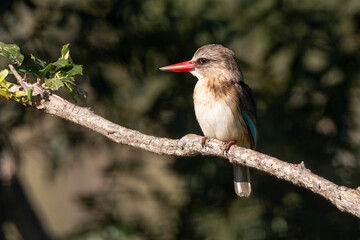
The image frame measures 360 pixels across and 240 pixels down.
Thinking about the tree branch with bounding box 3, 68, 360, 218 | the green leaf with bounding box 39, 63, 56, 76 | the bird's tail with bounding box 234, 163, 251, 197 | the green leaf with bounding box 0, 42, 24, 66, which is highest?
the bird's tail with bounding box 234, 163, 251, 197

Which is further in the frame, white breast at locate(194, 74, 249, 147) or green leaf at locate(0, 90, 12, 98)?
white breast at locate(194, 74, 249, 147)

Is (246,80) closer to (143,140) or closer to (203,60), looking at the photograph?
(203,60)

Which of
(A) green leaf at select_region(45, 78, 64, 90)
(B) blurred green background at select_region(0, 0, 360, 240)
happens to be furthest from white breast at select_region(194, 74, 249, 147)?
(A) green leaf at select_region(45, 78, 64, 90)

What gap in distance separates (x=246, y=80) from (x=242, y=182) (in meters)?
1.04

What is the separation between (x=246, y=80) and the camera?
181 inches

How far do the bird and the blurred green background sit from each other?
0.52 metres

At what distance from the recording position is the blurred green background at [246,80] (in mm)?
4469

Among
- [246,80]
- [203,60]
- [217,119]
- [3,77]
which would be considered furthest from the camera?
[246,80]

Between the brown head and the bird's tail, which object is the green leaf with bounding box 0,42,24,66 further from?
the bird's tail

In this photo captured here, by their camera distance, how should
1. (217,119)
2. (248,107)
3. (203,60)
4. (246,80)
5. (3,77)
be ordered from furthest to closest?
(246,80) → (203,60) → (248,107) → (217,119) → (3,77)

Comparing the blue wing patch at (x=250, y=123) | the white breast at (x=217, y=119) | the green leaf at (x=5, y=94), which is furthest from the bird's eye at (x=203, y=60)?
the green leaf at (x=5, y=94)

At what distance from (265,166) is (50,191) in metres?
6.77

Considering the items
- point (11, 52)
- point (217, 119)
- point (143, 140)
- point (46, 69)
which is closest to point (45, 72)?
point (46, 69)

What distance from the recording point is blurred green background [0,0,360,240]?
4469 millimetres
